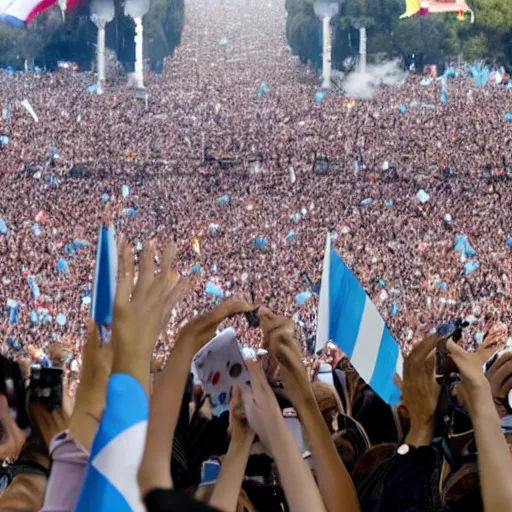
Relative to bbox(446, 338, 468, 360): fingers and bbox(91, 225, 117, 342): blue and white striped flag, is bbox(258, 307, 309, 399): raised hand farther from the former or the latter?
bbox(91, 225, 117, 342): blue and white striped flag

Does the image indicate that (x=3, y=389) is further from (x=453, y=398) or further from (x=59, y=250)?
(x=59, y=250)

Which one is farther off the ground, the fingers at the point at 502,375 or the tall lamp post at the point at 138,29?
the tall lamp post at the point at 138,29

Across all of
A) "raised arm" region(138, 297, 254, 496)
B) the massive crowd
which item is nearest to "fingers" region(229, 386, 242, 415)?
"raised arm" region(138, 297, 254, 496)

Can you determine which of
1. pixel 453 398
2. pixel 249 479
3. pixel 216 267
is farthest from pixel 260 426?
pixel 216 267

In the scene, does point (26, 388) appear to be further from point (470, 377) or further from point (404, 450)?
point (470, 377)

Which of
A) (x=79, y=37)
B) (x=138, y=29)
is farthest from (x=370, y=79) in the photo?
(x=79, y=37)

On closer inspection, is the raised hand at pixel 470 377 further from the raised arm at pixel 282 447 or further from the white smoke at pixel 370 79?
the white smoke at pixel 370 79

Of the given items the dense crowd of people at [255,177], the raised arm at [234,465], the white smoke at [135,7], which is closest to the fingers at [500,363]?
the raised arm at [234,465]
